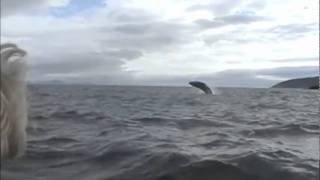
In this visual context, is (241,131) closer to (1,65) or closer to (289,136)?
(289,136)

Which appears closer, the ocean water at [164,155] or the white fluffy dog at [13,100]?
the white fluffy dog at [13,100]

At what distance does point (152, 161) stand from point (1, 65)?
22.1ft

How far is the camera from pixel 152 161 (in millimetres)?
9305

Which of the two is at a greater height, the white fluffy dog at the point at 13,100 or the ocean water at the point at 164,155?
the white fluffy dog at the point at 13,100

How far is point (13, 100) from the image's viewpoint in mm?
2789

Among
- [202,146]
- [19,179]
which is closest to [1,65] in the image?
[19,179]

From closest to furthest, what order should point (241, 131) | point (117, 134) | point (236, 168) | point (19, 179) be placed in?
1. point (19, 179)
2. point (236, 168)
3. point (117, 134)
4. point (241, 131)

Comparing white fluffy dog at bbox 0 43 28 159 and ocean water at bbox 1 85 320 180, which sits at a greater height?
white fluffy dog at bbox 0 43 28 159

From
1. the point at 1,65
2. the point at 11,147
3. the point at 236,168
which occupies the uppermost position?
the point at 1,65

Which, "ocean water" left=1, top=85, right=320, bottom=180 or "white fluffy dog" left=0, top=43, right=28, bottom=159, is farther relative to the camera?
"ocean water" left=1, top=85, right=320, bottom=180

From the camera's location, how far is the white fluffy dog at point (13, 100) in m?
2.74

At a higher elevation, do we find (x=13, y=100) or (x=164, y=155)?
(x=13, y=100)

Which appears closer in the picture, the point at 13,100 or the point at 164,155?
the point at 13,100

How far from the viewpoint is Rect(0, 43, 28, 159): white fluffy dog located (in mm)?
2744
